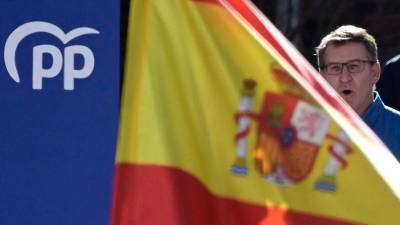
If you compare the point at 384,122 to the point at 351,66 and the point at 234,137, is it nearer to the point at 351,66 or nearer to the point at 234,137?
the point at 351,66

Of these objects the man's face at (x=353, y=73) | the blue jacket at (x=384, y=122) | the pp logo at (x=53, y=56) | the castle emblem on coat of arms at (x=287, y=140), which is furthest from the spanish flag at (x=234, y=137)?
the man's face at (x=353, y=73)

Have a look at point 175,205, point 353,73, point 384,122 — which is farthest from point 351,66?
point 175,205

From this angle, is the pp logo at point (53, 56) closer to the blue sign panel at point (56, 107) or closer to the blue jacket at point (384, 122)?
the blue sign panel at point (56, 107)

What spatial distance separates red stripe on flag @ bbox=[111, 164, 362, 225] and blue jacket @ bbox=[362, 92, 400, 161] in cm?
162

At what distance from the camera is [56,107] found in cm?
386

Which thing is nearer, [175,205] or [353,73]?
[175,205]

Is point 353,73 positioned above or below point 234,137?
above

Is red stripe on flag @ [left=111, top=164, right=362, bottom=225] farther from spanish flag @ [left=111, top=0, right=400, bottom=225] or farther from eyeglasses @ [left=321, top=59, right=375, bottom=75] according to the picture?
eyeglasses @ [left=321, top=59, right=375, bottom=75]

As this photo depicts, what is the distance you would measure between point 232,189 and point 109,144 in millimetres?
943

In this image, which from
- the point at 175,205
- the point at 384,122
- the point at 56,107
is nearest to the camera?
the point at 175,205

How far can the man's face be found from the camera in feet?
15.8

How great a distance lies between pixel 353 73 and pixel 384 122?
0.73 ft

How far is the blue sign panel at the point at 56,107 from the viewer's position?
3.88 meters

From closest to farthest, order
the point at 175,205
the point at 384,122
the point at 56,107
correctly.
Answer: the point at 175,205 → the point at 56,107 → the point at 384,122
